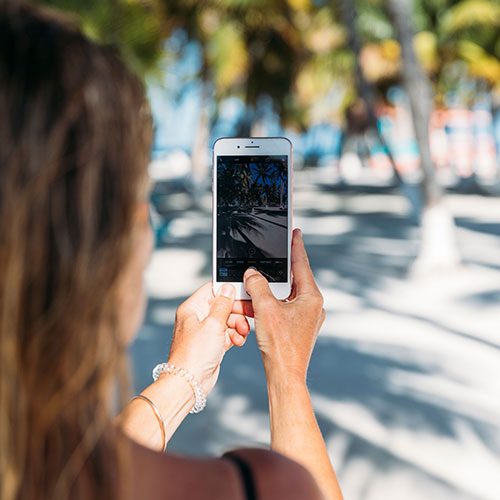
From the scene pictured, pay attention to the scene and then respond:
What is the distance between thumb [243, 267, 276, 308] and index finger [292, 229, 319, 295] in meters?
0.08

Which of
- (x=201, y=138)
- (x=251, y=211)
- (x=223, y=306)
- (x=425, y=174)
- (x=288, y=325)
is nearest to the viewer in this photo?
(x=288, y=325)

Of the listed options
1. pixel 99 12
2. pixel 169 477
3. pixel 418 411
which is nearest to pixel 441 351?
pixel 418 411

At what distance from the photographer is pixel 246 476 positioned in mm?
756

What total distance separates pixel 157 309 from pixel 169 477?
A: 244 inches

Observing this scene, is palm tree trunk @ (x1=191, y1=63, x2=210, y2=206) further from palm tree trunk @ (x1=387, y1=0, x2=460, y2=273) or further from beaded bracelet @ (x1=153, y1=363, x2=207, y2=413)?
beaded bracelet @ (x1=153, y1=363, x2=207, y2=413)

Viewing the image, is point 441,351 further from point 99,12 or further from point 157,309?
point 99,12

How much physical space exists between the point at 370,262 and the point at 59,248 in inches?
341

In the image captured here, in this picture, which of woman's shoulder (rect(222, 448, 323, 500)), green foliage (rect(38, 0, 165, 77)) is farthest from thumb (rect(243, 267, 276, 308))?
green foliage (rect(38, 0, 165, 77))

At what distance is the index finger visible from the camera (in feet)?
4.78

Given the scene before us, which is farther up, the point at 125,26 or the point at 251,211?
the point at 125,26

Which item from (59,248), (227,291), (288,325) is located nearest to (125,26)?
(227,291)

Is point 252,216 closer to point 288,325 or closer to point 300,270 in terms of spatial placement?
point 300,270

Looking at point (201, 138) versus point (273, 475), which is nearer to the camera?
point (273, 475)

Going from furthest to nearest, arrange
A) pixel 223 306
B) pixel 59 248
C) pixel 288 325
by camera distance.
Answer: pixel 223 306
pixel 288 325
pixel 59 248
